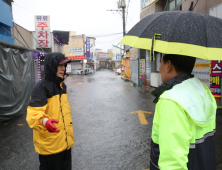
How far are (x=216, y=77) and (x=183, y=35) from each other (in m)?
6.72

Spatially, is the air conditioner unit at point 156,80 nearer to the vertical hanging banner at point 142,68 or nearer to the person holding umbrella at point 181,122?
the vertical hanging banner at point 142,68

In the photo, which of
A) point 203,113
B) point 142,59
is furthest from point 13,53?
point 142,59

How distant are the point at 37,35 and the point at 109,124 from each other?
12.7 meters

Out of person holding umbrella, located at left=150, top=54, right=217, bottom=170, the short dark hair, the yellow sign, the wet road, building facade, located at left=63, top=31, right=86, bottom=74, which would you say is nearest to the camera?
person holding umbrella, located at left=150, top=54, right=217, bottom=170

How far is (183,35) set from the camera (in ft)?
5.20

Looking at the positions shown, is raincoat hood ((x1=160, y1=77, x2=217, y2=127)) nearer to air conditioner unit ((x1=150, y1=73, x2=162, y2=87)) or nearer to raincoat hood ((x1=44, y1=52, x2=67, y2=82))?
→ raincoat hood ((x1=44, y1=52, x2=67, y2=82))

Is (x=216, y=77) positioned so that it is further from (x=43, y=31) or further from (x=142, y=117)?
(x=43, y=31)

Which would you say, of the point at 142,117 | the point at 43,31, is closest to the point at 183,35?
the point at 142,117

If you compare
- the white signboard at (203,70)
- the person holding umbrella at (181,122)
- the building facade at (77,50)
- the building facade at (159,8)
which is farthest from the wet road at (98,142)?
the building facade at (77,50)

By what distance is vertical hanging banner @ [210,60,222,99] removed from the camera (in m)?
7.20

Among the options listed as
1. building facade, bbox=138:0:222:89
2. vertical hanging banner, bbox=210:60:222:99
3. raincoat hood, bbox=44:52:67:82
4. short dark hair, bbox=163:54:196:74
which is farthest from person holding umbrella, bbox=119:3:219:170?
vertical hanging banner, bbox=210:60:222:99

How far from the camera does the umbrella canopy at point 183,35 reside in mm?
1513

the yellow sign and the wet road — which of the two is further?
the yellow sign

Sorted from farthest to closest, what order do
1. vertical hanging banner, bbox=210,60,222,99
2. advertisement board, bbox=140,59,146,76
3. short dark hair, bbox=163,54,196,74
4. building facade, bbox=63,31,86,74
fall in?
building facade, bbox=63,31,86,74, advertisement board, bbox=140,59,146,76, vertical hanging banner, bbox=210,60,222,99, short dark hair, bbox=163,54,196,74
